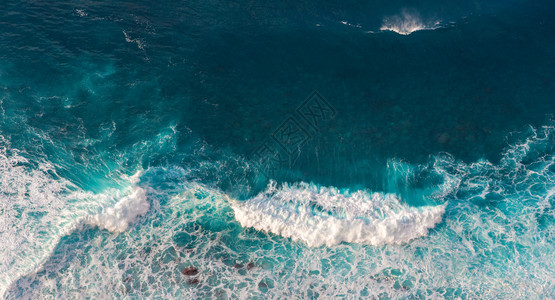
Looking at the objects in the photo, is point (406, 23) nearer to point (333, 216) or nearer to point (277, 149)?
point (277, 149)

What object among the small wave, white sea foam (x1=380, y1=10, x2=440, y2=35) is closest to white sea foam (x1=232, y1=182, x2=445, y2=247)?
the small wave

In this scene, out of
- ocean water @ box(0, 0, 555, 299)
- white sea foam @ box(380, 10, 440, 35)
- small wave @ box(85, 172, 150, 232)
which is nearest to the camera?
ocean water @ box(0, 0, 555, 299)

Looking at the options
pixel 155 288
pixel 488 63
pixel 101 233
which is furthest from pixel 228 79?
pixel 488 63

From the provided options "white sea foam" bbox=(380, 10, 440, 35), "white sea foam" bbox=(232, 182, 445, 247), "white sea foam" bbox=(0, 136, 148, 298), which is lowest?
"white sea foam" bbox=(0, 136, 148, 298)

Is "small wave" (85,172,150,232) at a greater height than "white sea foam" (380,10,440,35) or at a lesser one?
lesser

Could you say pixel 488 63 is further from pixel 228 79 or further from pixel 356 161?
pixel 228 79

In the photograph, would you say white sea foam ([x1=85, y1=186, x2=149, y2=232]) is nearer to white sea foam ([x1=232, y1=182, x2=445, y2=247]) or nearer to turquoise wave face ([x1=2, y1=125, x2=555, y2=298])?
turquoise wave face ([x1=2, y1=125, x2=555, y2=298])
